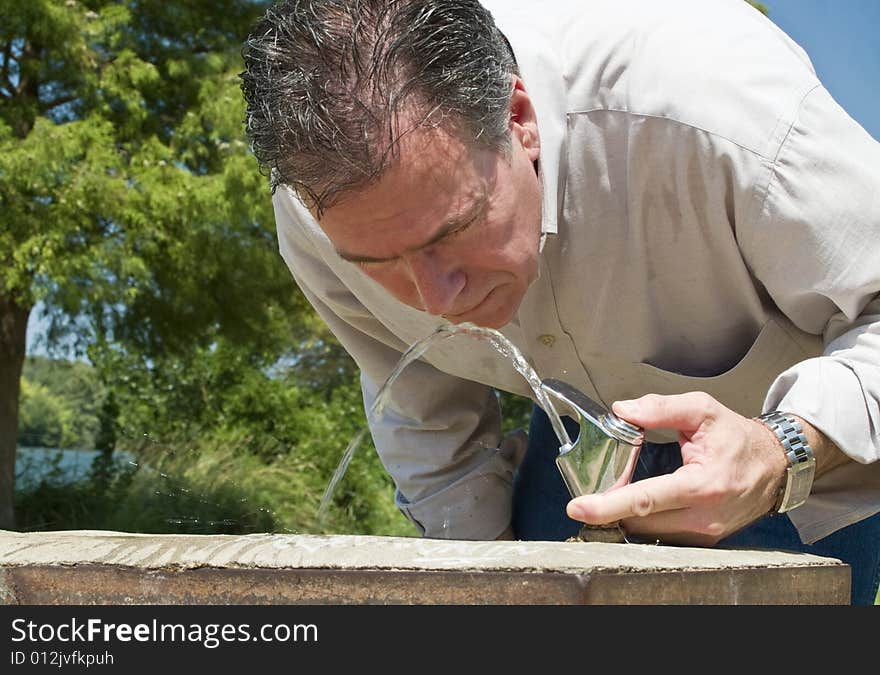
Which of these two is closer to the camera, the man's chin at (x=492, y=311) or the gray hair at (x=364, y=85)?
the gray hair at (x=364, y=85)

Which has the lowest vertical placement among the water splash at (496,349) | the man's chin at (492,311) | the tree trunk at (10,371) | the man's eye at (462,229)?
the tree trunk at (10,371)

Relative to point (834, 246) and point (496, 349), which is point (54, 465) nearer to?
point (496, 349)

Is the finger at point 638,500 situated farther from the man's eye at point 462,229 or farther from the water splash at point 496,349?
the man's eye at point 462,229

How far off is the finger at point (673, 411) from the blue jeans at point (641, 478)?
0.36 m

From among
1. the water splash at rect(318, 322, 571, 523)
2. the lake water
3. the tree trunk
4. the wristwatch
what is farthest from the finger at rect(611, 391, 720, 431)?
the lake water

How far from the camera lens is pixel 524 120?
1.80m

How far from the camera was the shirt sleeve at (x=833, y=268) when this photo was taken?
1.56 meters

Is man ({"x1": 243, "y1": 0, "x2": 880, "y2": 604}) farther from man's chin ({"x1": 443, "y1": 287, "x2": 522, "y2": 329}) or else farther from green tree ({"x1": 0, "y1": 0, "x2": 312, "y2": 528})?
green tree ({"x1": 0, "y1": 0, "x2": 312, "y2": 528})

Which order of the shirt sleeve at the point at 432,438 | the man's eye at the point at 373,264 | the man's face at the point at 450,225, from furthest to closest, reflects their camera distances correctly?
the shirt sleeve at the point at 432,438 → the man's eye at the point at 373,264 → the man's face at the point at 450,225

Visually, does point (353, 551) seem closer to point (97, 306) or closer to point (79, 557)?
point (79, 557)

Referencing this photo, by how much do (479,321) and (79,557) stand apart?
814 mm

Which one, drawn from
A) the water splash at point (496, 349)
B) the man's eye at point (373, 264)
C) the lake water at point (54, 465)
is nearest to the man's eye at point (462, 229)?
the man's eye at point (373, 264)

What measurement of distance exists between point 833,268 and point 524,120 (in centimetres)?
57

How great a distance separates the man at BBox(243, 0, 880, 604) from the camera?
5.08ft
